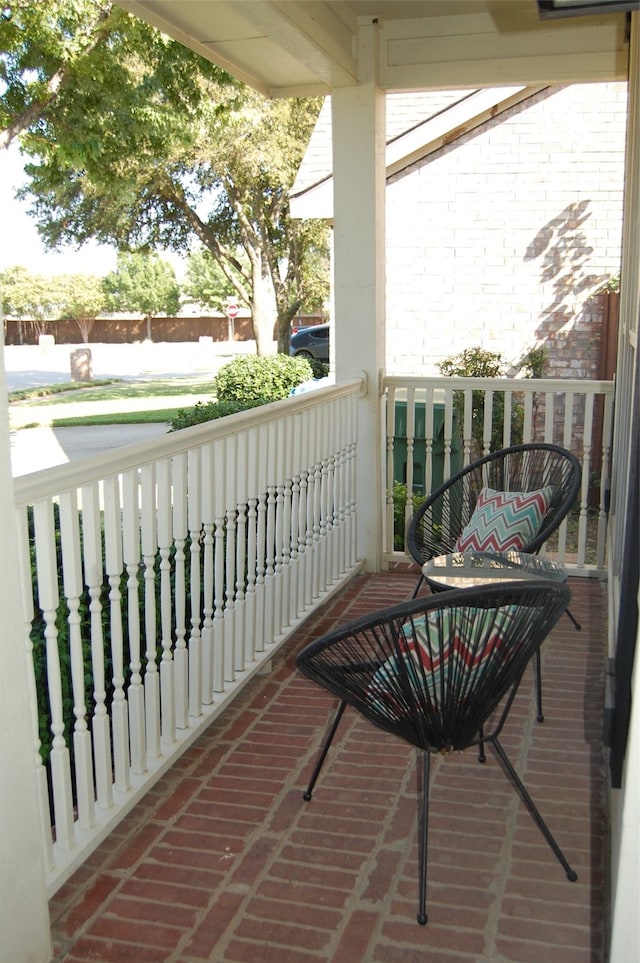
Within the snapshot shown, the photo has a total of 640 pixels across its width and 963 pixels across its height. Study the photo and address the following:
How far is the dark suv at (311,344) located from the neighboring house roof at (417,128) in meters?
11.6

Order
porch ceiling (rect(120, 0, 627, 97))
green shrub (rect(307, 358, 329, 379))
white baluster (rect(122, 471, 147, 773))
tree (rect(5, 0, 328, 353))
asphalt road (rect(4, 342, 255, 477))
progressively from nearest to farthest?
1. white baluster (rect(122, 471, 147, 773))
2. porch ceiling (rect(120, 0, 627, 97))
3. tree (rect(5, 0, 328, 353))
4. asphalt road (rect(4, 342, 255, 477))
5. green shrub (rect(307, 358, 329, 379))

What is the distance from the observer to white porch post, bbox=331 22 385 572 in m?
4.64

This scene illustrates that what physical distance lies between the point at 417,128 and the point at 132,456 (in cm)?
656

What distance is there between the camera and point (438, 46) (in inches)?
180

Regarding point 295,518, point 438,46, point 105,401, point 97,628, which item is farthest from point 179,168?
point 97,628

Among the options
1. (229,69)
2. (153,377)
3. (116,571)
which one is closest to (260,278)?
(153,377)

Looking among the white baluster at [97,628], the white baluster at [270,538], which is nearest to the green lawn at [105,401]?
the white baluster at [270,538]

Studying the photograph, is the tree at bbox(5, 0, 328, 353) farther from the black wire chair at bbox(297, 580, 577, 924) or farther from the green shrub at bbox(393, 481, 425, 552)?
the black wire chair at bbox(297, 580, 577, 924)

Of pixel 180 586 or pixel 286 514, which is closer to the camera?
pixel 180 586

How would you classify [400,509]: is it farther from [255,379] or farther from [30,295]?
[30,295]

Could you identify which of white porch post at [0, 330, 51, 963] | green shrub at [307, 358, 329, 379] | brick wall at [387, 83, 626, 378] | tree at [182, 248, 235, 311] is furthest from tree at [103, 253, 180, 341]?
white porch post at [0, 330, 51, 963]

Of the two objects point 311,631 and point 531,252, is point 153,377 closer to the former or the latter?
point 531,252

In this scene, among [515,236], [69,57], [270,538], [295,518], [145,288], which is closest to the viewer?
[270,538]

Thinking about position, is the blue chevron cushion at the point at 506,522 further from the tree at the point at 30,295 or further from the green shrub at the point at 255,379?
the tree at the point at 30,295
